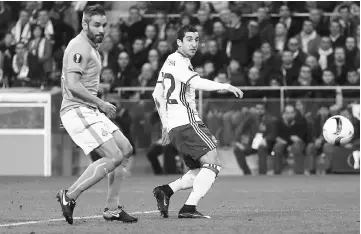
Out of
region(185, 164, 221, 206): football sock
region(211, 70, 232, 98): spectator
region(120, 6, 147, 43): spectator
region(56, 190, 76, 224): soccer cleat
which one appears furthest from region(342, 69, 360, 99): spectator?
region(56, 190, 76, 224): soccer cleat

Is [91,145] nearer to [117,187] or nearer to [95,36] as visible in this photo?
[117,187]

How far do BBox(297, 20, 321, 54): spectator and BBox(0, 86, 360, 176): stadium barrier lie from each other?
1.25 m

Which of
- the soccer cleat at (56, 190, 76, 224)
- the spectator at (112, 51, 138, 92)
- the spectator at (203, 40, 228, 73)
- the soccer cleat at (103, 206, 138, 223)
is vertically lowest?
the soccer cleat at (103, 206, 138, 223)

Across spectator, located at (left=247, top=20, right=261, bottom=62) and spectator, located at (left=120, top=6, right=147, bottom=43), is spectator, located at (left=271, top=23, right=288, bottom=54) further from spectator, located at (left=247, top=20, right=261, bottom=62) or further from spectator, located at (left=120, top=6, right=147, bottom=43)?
spectator, located at (left=120, top=6, right=147, bottom=43)

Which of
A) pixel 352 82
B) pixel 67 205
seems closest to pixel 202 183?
pixel 67 205

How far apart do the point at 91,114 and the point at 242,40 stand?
38.2 feet

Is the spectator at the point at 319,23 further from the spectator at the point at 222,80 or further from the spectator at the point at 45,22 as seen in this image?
the spectator at the point at 45,22

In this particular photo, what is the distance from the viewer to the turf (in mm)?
8352

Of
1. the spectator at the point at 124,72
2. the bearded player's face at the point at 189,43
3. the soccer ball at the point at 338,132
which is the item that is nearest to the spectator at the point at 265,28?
the spectator at the point at 124,72

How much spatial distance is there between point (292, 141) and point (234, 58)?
7.46 feet

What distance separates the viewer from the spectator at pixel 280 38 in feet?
66.4

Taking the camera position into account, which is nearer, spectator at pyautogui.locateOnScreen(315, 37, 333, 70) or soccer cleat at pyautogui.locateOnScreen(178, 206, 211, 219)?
soccer cleat at pyautogui.locateOnScreen(178, 206, 211, 219)

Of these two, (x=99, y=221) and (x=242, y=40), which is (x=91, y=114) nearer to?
(x=99, y=221)

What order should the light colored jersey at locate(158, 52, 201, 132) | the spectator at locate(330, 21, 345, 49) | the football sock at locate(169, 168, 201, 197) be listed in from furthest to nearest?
the spectator at locate(330, 21, 345, 49)
the football sock at locate(169, 168, 201, 197)
the light colored jersey at locate(158, 52, 201, 132)
